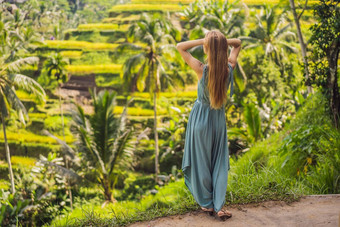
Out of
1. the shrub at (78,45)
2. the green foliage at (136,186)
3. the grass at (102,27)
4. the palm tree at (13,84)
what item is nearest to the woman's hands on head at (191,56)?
the palm tree at (13,84)

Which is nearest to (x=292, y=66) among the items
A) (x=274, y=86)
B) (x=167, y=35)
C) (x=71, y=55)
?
(x=274, y=86)

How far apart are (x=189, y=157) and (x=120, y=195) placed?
40.6 ft

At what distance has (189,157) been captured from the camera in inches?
109

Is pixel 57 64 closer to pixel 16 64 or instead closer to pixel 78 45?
pixel 16 64

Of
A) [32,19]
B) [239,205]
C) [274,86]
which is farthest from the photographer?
[32,19]

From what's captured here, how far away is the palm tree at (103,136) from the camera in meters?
9.23

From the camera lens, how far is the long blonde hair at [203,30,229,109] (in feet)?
8.15

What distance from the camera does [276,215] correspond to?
2.85 meters

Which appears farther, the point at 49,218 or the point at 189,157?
the point at 49,218

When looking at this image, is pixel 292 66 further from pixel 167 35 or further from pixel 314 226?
pixel 314 226

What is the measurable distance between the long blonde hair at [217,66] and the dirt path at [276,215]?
0.84 m

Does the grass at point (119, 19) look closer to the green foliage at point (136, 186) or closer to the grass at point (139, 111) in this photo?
the grass at point (139, 111)

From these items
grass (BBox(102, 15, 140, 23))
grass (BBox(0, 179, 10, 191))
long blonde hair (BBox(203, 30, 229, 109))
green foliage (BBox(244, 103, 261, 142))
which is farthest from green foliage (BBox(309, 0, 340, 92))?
grass (BBox(102, 15, 140, 23))

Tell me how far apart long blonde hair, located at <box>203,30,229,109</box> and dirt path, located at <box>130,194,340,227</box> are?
0.84 meters
